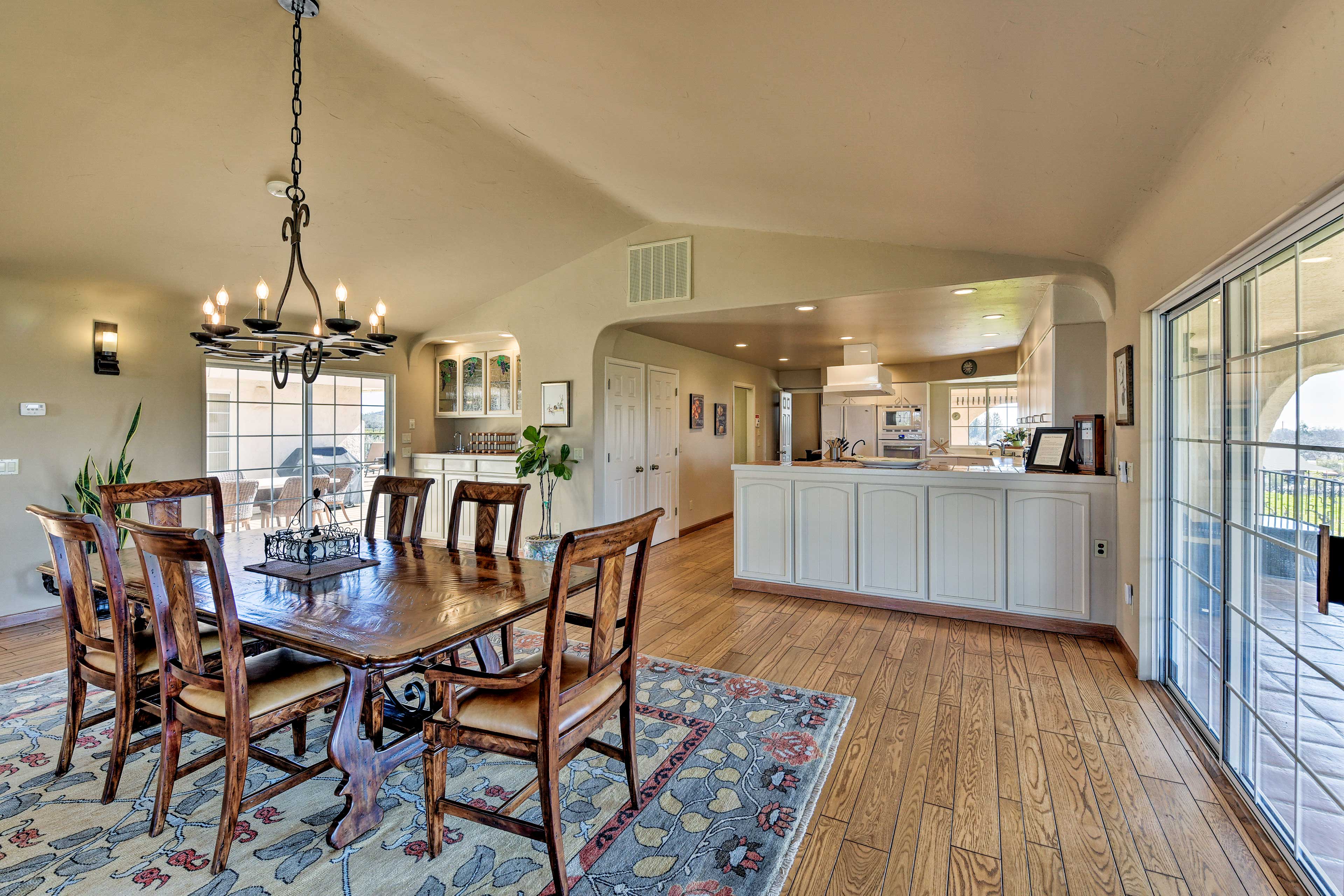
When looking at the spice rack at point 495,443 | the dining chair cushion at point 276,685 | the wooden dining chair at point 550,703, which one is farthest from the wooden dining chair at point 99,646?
the spice rack at point 495,443

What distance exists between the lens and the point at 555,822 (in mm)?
1606

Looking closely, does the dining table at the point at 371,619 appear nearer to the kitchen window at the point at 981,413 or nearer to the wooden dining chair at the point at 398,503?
the wooden dining chair at the point at 398,503

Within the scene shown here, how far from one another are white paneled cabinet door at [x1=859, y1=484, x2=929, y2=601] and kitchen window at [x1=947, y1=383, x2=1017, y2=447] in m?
5.61

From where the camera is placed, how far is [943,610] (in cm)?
404

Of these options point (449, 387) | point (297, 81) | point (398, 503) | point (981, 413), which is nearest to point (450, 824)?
point (398, 503)

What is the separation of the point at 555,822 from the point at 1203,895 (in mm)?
1742

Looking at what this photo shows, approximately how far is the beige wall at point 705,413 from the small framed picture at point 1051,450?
3461mm

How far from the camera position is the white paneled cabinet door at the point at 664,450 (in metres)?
6.32

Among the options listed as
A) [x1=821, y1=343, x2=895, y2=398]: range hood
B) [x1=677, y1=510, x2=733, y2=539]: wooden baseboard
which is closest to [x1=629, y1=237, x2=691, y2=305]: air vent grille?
[x1=821, y1=343, x2=895, y2=398]: range hood

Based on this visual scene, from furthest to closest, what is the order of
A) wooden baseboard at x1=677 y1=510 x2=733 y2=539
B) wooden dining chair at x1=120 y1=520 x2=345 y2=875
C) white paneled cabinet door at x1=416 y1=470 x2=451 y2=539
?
wooden baseboard at x1=677 y1=510 x2=733 y2=539 → white paneled cabinet door at x1=416 y1=470 x2=451 y2=539 → wooden dining chair at x1=120 y1=520 x2=345 y2=875

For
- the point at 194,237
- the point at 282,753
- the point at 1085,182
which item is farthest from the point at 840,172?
the point at 194,237

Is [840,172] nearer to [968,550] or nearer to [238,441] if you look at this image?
[968,550]

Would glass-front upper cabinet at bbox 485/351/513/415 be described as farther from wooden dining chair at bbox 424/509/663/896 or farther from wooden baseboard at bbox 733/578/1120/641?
wooden dining chair at bbox 424/509/663/896

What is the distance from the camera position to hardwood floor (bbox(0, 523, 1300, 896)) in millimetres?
1699
